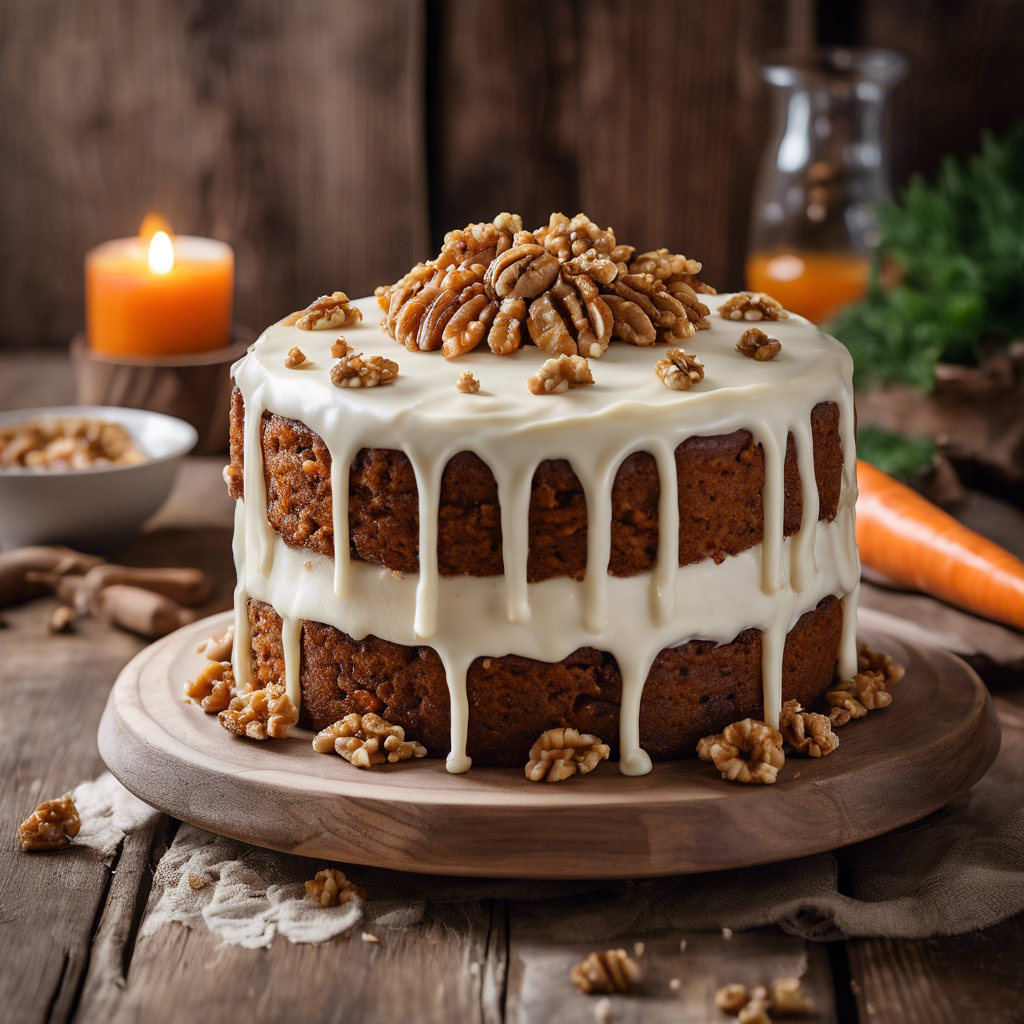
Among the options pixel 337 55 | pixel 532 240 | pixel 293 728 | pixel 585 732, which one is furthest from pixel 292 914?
pixel 337 55

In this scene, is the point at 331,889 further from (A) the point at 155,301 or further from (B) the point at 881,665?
(A) the point at 155,301

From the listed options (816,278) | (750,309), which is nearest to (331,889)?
(750,309)

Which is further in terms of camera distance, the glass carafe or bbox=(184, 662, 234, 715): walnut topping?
the glass carafe

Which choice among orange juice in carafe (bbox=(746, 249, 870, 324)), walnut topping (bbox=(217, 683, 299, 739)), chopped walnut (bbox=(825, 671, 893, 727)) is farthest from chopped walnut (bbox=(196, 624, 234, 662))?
orange juice in carafe (bbox=(746, 249, 870, 324))

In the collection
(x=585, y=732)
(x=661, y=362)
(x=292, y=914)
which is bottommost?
(x=292, y=914)

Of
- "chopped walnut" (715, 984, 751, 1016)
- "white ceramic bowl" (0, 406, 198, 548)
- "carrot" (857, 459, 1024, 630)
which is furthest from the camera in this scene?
"white ceramic bowl" (0, 406, 198, 548)

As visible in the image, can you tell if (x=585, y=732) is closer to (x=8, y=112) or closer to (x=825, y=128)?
(x=825, y=128)

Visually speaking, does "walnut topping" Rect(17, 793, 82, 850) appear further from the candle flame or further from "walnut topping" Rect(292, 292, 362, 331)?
the candle flame
